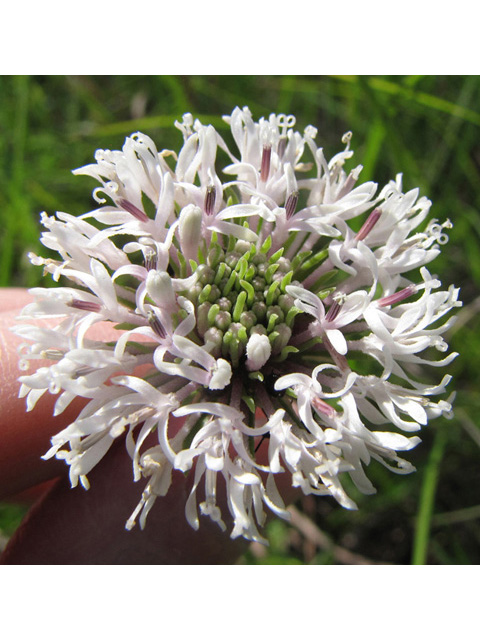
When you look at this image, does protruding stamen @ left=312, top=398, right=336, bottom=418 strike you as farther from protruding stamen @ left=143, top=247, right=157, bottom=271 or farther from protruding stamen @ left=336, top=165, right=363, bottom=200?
protruding stamen @ left=336, top=165, right=363, bottom=200

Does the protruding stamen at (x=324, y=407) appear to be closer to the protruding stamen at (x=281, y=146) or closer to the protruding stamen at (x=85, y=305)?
the protruding stamen at (x=85, y=305)

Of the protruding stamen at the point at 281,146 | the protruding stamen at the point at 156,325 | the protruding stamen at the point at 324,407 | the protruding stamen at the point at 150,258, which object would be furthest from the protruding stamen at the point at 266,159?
the protruding stamen at the point at 324,407

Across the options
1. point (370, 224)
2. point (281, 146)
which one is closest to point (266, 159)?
point (281, 146)

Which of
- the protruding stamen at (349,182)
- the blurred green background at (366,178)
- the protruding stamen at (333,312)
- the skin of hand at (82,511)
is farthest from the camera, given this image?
the blurred green background at (366,178)

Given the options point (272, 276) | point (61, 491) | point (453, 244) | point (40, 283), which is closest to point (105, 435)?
point (272, 276)

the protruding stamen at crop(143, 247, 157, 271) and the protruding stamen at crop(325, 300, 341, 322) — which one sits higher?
the protruding stamen at crop(143, 247, 157, 271)

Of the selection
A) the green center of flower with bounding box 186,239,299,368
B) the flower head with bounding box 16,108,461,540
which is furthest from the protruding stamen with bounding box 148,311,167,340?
the green center of flower with bounding box 186,239,299,368
